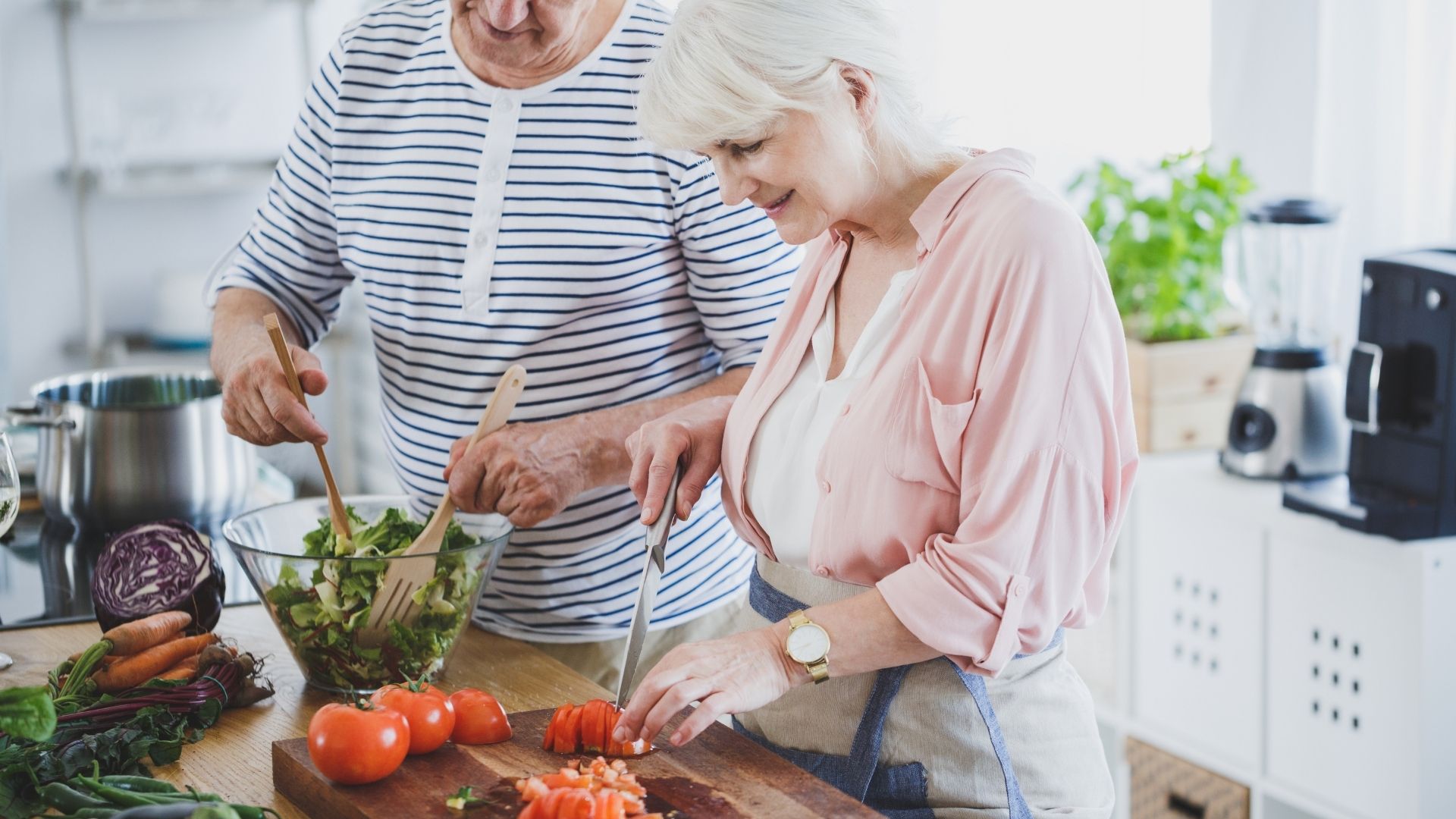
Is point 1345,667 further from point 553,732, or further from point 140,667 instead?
point 140,667

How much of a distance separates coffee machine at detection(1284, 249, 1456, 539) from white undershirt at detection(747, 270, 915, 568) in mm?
1325

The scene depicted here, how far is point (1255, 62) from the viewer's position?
3.33 meters

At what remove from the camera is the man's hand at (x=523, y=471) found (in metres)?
1.50

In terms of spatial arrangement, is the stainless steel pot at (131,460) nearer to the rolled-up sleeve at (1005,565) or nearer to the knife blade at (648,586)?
the knife blade at (648,586)

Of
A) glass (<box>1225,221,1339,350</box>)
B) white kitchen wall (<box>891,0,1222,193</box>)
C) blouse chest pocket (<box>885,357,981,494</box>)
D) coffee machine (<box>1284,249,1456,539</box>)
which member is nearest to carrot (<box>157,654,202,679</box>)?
blouse chest pocket (<box>885,357,981,494</box>)

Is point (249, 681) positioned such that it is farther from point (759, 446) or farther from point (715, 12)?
point (715, 12)

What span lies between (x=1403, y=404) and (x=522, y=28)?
160 centimetres

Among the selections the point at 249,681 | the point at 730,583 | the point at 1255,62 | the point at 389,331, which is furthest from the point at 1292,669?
the point at 249,681

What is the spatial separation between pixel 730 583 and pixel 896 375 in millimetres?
713

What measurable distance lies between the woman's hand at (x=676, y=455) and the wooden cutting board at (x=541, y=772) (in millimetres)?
259

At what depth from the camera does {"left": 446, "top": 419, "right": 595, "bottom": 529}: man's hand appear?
1.50m

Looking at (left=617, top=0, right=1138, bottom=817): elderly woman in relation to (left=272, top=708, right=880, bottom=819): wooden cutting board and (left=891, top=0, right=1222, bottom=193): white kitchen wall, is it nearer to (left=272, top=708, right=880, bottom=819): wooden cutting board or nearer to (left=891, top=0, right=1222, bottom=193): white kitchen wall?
(left=272, top=708, right=880, bottom=819): wooden cutting board

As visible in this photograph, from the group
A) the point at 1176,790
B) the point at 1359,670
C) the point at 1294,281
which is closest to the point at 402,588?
the point at 1359,670

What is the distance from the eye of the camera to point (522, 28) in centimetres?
164
